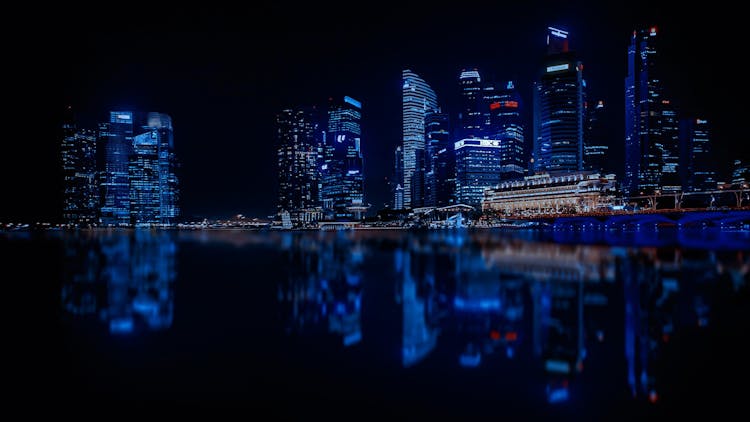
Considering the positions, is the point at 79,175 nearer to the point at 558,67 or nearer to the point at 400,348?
A: the point at 400,348

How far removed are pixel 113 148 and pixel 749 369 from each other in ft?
706

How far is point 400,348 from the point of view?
329 inches

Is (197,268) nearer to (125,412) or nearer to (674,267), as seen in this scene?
(125,412)

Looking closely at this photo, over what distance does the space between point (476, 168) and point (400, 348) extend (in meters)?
186

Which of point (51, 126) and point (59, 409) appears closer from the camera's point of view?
point (59, 409)

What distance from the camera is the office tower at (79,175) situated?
514 ft

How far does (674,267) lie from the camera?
2058 cm

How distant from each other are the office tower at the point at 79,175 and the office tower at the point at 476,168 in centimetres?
14650

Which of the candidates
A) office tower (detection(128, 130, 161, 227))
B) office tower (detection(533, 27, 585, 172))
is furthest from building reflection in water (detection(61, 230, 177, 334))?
office tower (detection(128, 130, 161, 227))

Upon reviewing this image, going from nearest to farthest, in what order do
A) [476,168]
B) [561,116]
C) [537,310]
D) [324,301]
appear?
[537,310]
[324,301]
[476,168]
[561,116]

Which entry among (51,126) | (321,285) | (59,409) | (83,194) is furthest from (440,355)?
(83,194)

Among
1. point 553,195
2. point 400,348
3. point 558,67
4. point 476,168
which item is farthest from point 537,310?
point 558,67

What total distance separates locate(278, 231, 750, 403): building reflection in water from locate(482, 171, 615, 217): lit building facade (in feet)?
389

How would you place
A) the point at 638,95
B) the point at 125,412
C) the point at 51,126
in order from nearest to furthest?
the point at 125,412 → the point at 51,126 → the point at 638,95
